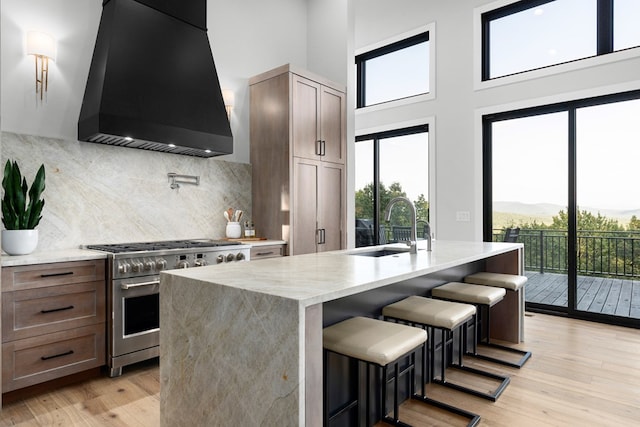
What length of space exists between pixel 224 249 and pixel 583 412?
2.67 meters

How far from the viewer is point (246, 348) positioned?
1.42 m

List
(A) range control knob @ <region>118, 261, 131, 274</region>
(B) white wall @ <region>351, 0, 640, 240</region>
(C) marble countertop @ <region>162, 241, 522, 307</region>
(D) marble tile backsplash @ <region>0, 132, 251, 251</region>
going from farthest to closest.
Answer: (B) white wall @ <region>351, 0, 640, 240</region>
(D) marble tile backsplash @ <region>0, 132, 251, 251</region>
(A) range control knob @ <region>118, 261, 131, 274</region>
(C) marble countertop @ <region>162, 241, 522, 307</region>

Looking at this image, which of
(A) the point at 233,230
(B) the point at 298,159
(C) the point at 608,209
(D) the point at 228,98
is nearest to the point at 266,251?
(A) the point at 233,230

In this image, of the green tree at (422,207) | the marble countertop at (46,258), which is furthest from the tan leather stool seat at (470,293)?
the green tree at (422,207)

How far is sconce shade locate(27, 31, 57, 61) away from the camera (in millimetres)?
2881

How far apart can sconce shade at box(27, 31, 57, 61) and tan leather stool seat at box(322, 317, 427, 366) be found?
2918 millimetres

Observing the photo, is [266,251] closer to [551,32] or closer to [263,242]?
[263,242]

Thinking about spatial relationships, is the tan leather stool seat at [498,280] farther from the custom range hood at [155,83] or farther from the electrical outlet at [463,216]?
the custom range hood at [155,83]

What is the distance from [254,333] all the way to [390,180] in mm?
4634

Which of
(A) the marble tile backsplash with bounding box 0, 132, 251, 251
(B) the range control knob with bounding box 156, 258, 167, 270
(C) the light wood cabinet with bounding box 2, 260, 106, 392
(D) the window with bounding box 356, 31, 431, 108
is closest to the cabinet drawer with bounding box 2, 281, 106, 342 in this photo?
(C) the light wood cabinet with bounding box 2, 260, 106, 392

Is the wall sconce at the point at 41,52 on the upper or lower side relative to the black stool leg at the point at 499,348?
upper

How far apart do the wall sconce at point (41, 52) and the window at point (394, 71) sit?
4.09 metres

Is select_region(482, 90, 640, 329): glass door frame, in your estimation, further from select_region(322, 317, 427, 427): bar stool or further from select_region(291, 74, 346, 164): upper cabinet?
select_region(322, 317, 427, 427): bar stool

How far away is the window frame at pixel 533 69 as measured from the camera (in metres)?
3.95
